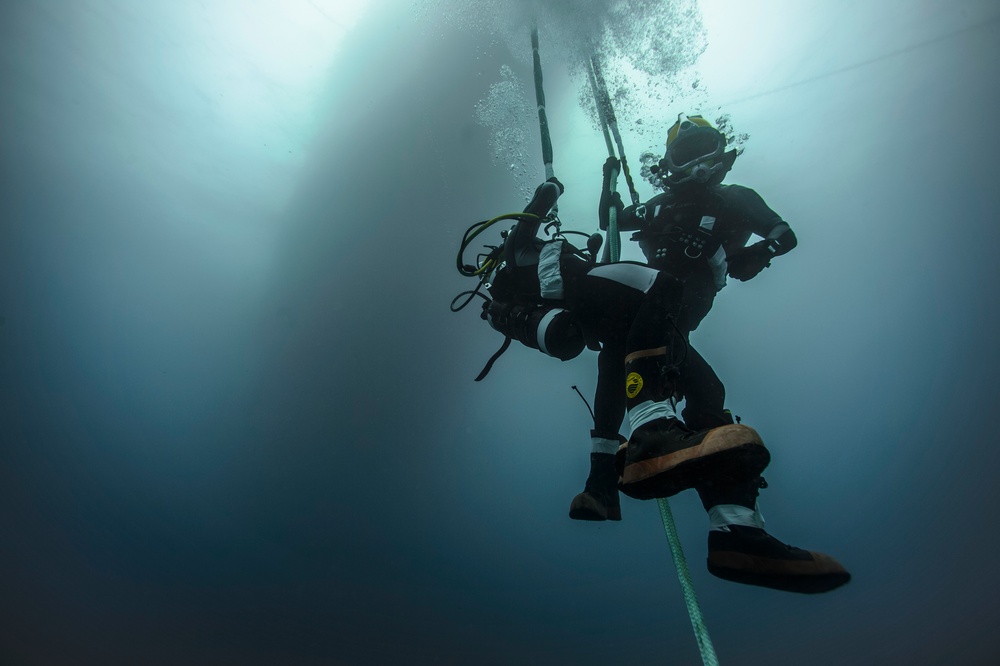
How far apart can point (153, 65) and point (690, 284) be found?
1358 cm

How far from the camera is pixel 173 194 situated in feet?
37.8

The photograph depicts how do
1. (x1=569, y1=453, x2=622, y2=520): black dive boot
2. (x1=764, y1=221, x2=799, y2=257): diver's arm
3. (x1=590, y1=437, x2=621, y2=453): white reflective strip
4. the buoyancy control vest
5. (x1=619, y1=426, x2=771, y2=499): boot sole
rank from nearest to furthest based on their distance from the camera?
1. (x1=619, y1=426, x2=771, y2=499): boot sole
2. (x1=569, y1=453, x2=622, y2=520): black dive boot
3. (x1=590, y1=437, x2=621, y2=453): white reflective strip
4. the buoyancy control vest
5. (x1=764, y1=221, x2=799, y2=257): diver's arm

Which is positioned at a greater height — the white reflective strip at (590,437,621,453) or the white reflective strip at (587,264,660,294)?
the white reflective strip at (587,264,660,294)

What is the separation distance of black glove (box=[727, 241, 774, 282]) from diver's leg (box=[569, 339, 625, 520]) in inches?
55.2

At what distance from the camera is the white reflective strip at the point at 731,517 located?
72.0 inches

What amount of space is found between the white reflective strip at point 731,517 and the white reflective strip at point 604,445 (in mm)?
698

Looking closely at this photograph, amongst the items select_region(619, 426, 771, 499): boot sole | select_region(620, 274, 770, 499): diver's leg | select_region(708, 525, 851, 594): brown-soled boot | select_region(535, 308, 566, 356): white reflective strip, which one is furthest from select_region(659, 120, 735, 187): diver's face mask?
select_region(708, 525, 851, 594): brown-soled boot

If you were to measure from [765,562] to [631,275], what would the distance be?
151cm

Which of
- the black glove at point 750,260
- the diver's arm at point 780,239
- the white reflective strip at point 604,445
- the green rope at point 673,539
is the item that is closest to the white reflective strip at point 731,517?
the green rope at point 673,539

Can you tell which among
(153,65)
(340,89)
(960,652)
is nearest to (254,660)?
(153,65)

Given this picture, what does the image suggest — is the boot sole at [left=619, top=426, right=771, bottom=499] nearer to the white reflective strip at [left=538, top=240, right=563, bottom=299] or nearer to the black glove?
the white reflective strip at [left=538, top=240, right=563, bottom=299]

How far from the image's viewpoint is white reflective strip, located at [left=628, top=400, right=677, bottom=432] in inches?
76.2

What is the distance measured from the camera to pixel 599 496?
2.35 m

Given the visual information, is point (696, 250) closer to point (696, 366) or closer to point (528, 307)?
point (696, 366)
